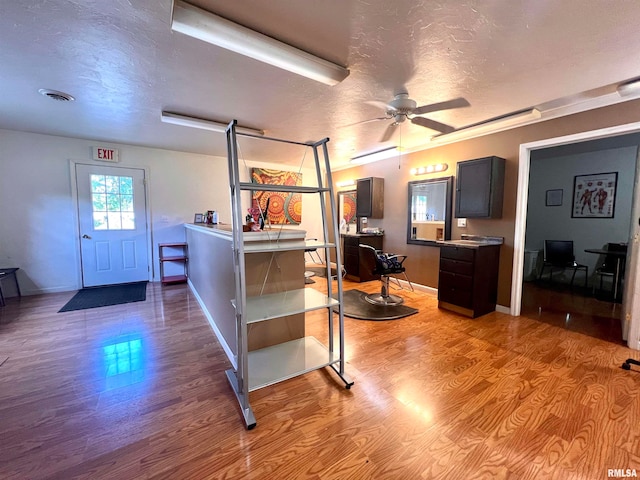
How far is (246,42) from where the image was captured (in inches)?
65.1

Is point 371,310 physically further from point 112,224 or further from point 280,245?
point 112,224

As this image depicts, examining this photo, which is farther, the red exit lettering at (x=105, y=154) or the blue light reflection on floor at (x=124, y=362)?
the red exit lettering at (x=105, y=154)

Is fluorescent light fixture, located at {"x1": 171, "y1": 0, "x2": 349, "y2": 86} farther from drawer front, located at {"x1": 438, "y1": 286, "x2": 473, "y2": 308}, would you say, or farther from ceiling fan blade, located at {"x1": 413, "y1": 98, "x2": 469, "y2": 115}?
drawer front, located at {"x1": 438, "y1": 286, "x2": 473, "y2": 308}

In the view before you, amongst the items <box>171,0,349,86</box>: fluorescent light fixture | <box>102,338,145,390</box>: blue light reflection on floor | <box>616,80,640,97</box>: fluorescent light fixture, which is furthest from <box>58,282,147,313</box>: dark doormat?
<box>616,80,640,97</box>: fluorescent light fixture

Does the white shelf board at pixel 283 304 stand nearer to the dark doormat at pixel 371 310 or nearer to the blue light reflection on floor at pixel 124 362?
→ the blue light reflection on floor at pixel 124 362

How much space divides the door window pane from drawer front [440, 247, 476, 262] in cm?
515

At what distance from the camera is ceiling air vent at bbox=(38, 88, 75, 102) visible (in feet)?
8.03

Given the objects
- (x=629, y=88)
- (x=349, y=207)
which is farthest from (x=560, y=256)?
(x=349, y=207)

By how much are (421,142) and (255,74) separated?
2.93 metres

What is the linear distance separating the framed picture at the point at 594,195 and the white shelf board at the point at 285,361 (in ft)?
17.2

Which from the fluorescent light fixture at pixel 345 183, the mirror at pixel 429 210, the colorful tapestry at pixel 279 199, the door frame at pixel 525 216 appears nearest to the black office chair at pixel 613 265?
the door frame at pixel 525 216

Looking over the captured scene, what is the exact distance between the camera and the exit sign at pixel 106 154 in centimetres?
421

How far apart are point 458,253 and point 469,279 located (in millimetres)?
339

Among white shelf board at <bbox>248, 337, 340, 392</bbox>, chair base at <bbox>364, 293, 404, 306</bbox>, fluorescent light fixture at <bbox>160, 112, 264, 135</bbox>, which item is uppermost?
fluorescent light fixture at <bbox>160, 112, 264, 135</bbox>
